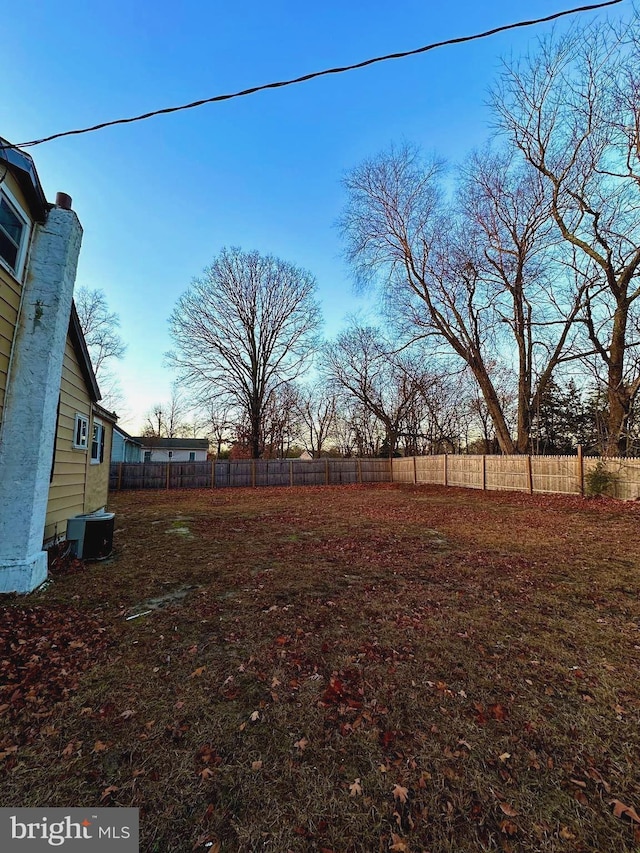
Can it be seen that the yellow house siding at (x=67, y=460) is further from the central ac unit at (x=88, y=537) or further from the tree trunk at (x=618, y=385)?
the tree trunk at (x=618, y=385)

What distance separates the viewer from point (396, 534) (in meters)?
7.87

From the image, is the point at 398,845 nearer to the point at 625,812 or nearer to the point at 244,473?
the point at 625,812

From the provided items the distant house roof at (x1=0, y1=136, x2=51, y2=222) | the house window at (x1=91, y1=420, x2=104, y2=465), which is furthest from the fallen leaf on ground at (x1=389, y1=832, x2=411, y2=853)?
the house window at (x1=91, y1=420, x2=104, y2=465)

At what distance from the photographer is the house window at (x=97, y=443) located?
7.93 meters

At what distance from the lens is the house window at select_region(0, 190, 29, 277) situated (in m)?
4.01

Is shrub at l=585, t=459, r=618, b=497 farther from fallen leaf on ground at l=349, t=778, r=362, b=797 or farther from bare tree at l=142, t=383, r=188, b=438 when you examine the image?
bare tree at l=142, t=383, r=188, b=438

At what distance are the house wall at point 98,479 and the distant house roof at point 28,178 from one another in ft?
13.8

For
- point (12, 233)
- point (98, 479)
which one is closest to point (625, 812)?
point (12, 233)

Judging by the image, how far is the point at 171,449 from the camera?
109 feet

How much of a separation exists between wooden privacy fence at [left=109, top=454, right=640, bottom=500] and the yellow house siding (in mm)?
13842

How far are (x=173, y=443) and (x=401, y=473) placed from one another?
21.9m

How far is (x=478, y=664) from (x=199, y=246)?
13382 mm

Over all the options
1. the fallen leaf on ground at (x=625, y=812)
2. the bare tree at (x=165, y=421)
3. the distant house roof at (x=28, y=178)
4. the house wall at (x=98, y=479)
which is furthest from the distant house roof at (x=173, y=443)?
the fallen leaf on ground at (x=625, y=812)

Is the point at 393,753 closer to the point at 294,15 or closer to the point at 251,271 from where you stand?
the point at 294,15
